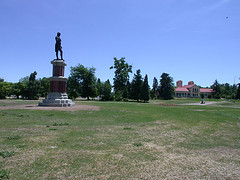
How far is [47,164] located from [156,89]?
10364 cm

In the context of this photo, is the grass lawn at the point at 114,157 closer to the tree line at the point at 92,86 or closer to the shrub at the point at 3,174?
the shrub at the point at 3,174

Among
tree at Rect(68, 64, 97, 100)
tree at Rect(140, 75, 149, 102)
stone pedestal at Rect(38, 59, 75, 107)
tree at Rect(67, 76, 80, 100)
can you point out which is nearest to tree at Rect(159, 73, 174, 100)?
tree at Rect(140, 75, 149, 102)

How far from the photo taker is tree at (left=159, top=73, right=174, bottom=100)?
84419 mm

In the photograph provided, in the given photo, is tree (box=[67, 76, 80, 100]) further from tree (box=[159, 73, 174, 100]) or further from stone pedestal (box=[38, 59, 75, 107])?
tree (box=[159, 73, 174, 100])

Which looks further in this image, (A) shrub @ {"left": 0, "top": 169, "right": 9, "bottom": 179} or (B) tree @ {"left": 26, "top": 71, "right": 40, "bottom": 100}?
(B) tree @ {"left": 26, "top": 71, "right": 40, "bottom": 100}

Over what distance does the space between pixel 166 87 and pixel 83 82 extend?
42.0 m

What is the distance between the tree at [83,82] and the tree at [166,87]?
127ft

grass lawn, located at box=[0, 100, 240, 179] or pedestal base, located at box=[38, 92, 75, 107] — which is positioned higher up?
pedestal base, located at box=[38, 92, 75, 107]

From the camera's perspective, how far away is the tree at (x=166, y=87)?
84419 mm

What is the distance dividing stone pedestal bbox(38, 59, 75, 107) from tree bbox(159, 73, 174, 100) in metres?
67.3

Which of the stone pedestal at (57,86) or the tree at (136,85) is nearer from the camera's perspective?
the stone pedestal at (57,86)

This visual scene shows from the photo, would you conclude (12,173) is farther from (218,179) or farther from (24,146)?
(218,179)

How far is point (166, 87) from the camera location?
8500cm

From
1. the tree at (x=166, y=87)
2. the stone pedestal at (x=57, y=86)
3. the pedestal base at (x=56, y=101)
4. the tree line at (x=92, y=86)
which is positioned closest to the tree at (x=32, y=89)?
the tree line at (x=92, y=86)
